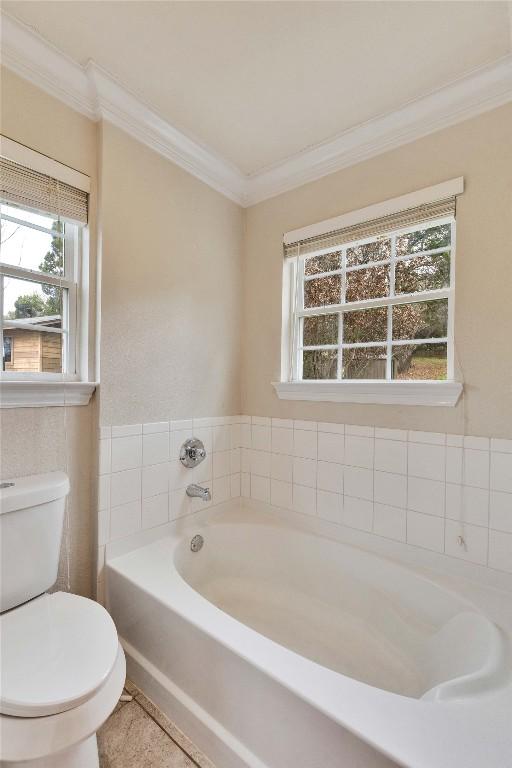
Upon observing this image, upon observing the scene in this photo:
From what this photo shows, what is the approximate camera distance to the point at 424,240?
178cm

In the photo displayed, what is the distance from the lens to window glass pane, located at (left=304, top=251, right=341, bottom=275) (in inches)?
82.7

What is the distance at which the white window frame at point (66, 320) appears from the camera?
4.55 feet

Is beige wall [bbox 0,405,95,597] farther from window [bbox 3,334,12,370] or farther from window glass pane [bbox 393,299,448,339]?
window glass pane [bbox 393,299,448,339]

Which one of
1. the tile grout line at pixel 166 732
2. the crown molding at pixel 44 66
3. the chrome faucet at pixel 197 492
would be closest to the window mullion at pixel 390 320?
the chrome faucet at pixel 197 492

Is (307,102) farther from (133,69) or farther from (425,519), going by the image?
(425,519)

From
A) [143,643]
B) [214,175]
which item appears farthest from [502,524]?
[214,175]

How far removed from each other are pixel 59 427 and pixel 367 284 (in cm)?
169

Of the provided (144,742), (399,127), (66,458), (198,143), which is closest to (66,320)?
(66,458)

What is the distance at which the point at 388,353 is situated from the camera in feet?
6.16

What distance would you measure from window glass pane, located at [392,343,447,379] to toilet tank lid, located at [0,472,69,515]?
63.8 inches

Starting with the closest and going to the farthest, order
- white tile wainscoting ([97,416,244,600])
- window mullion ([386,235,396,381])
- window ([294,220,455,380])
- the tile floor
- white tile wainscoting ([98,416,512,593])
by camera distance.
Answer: the tile floor, white tile wainscoting ([98,416,512,593]), white tile wainscoting ([97,416,244,600]), window ([294,220,455,380]), window mullion ([386,235,396,381])

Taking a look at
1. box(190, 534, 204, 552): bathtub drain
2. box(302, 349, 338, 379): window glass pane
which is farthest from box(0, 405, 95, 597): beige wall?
box(302, 349, 338, 379): window glass pane

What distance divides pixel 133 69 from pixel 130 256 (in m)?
0.74

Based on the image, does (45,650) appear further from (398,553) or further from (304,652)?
(398,553)
